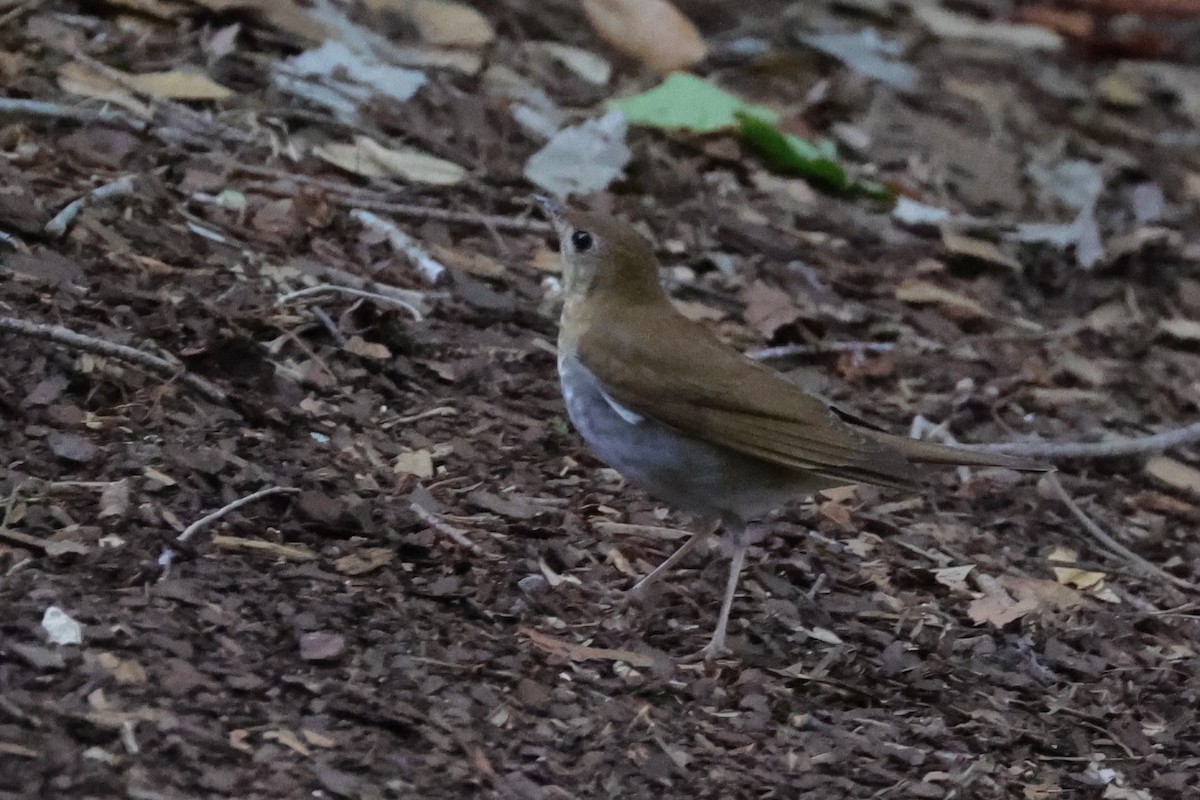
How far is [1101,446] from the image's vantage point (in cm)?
529

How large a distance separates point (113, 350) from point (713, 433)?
1676 mm

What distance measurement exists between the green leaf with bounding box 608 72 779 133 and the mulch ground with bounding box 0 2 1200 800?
150mm

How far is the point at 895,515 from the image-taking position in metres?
4.88

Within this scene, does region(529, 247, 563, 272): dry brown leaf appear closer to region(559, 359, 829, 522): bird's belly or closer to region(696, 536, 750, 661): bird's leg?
region(559, 359, 829, 522): bird's belly

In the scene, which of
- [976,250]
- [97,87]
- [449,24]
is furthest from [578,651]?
[449,24]

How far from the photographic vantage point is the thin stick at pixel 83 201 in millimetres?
4523

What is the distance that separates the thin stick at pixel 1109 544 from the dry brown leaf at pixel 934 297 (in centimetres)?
132

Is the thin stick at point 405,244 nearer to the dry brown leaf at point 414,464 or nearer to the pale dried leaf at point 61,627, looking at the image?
the dry brown leaf at point 414,464

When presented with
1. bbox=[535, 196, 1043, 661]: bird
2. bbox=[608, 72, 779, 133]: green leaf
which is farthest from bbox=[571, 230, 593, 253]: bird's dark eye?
bbox=[608, 72, 779, 133]: green leaf

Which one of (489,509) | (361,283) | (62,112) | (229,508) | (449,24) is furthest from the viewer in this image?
(449,24)

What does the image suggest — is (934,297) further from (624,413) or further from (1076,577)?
(624,413)

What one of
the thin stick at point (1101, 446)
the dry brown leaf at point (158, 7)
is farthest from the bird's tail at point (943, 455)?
the dry brown leaf at point (158, 7)

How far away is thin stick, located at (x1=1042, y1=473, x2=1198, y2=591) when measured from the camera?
477cm

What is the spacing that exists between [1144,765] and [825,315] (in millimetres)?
2662
